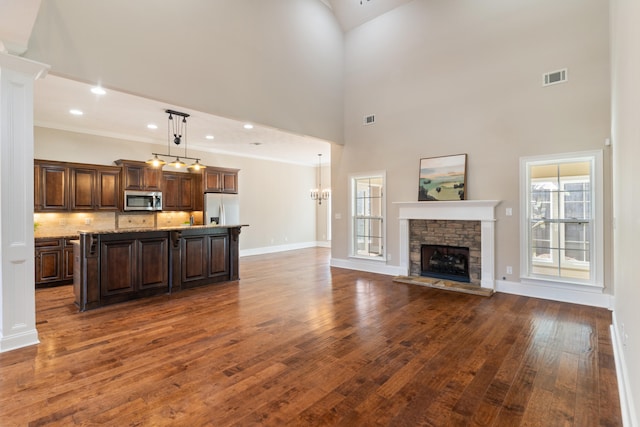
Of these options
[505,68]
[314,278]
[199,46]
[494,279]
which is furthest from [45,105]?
[494,279]

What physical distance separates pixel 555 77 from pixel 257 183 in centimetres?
777

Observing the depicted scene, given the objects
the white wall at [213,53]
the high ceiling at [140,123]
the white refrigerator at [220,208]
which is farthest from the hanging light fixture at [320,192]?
the white wall at [213,53]

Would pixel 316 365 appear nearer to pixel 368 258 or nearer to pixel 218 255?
pixel 218 255

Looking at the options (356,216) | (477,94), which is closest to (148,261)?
(356,216)

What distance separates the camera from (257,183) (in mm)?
10016

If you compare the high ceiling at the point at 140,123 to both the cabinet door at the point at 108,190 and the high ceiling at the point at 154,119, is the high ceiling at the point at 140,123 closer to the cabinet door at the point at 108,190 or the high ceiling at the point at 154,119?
the high ceiling at the point at 154,119

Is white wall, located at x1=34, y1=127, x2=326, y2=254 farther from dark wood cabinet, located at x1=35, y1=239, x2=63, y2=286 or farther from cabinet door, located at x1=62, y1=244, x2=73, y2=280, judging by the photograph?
cabinet door, located at x1=62, y1=244, x2=73, y2=280

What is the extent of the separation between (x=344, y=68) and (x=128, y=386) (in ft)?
23.4

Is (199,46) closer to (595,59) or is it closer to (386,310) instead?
(386,310)

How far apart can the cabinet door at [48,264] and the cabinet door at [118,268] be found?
90.8 inches

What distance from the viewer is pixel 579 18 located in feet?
14.9

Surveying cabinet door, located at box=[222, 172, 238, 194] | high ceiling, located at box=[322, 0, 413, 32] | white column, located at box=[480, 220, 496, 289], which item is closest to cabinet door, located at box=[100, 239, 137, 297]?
cabinet door, located at box=[222, 172, 238, 194]

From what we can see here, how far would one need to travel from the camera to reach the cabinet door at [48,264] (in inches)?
222

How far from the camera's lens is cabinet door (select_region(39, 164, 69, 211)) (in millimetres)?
5914
